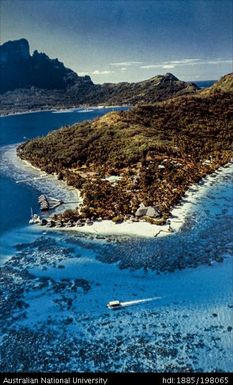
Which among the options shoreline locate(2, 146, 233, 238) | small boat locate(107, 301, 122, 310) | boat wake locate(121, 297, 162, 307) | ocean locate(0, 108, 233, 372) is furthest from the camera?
shoreline locate(2, 146, 233, 238)

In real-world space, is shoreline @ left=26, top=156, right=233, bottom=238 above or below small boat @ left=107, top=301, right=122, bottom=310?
above

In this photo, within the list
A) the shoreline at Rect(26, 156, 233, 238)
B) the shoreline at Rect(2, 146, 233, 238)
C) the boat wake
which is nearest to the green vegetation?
the shoreline at Rect(2, 146, 233, 238)

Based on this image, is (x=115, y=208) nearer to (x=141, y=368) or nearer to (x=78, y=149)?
(x=141, y=368)

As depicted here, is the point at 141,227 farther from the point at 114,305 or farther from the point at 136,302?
the point at 114,305
